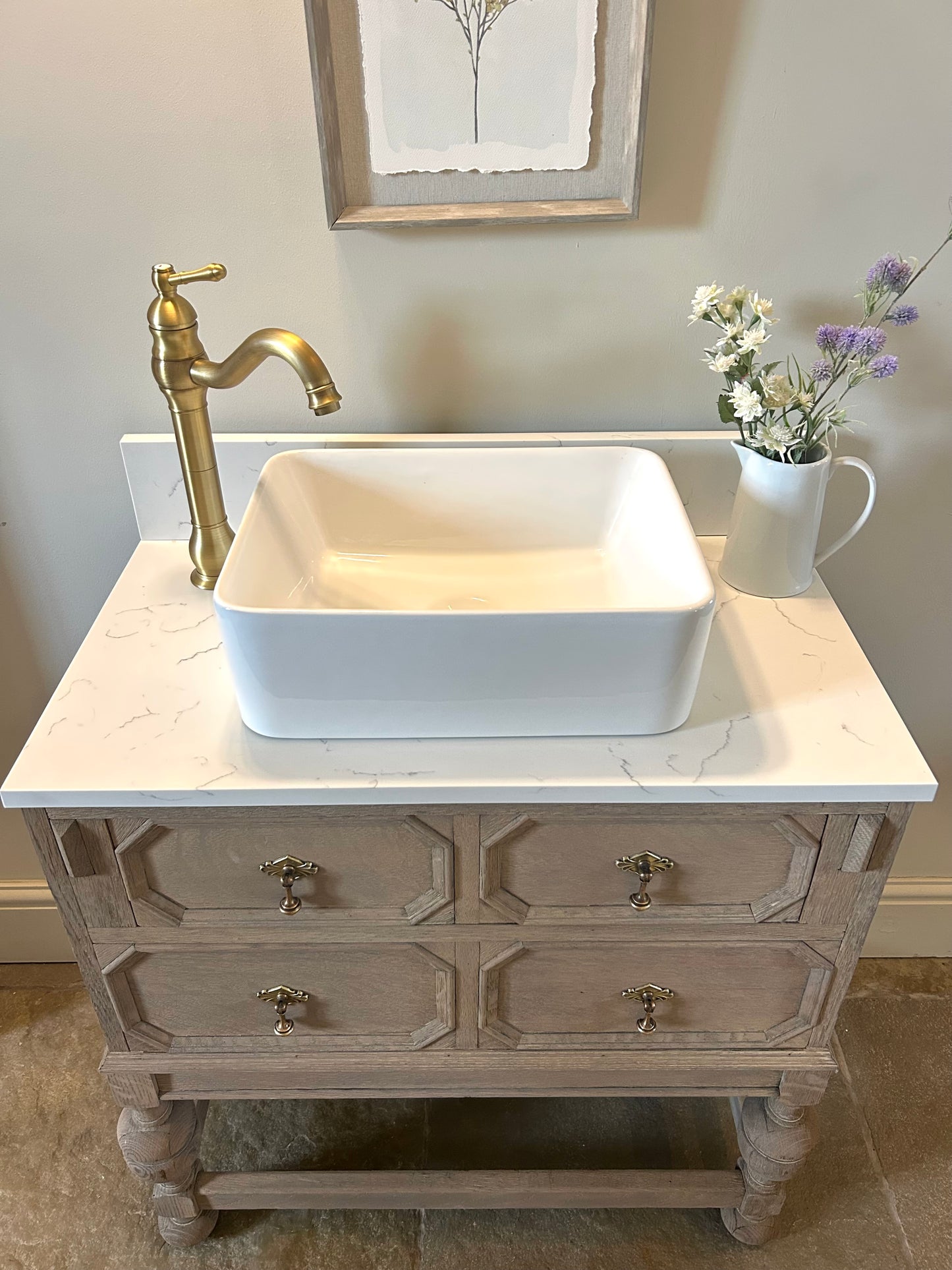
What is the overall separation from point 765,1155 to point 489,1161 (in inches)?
17.1

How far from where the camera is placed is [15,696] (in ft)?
4.61

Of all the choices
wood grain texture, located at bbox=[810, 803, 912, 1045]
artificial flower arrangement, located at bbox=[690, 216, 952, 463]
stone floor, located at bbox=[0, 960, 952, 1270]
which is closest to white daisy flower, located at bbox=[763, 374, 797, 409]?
artificial flower arrangement, located at bbox=[690, 216, 952, 463]

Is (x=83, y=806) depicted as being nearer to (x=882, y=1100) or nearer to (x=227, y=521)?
(x=227, y=521)

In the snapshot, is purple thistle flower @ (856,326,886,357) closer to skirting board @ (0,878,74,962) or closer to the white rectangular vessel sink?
the white rectangular vessel sink

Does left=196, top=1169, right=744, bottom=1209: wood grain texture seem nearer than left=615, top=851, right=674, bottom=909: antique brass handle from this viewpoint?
No

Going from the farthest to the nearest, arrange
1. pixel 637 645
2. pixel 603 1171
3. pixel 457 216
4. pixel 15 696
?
pixel 15 696 < pixel 603 1171 < pixel 457 216 < pixel 637 645

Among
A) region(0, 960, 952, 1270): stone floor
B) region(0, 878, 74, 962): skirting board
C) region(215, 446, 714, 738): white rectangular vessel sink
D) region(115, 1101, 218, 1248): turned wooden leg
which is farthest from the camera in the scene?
region(0, 878, 74, 962): skirting board

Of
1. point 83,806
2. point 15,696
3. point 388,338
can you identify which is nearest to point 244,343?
point 388,338

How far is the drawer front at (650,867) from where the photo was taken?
898 millimetres

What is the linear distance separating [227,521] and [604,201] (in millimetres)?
563

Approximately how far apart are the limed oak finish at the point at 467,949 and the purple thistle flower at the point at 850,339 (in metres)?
0.46

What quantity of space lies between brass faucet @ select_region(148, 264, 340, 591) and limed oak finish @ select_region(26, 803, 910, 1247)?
0.35 metres

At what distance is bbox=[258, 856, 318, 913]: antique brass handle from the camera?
3.01 ft

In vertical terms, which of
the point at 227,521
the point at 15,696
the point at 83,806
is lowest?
the point at 15,696
